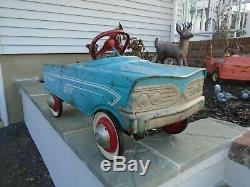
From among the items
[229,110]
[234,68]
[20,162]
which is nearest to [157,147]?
[229,110]

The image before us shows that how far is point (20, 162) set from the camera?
2.99 m

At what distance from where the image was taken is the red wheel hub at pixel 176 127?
1925mm

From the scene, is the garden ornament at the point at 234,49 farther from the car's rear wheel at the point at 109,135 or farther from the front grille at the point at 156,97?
the car's rear wheel at the point at 109,135

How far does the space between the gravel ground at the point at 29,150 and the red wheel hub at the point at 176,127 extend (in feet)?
1.00

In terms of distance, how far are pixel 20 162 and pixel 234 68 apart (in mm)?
3990

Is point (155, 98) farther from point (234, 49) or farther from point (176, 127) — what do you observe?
point (234, 49)

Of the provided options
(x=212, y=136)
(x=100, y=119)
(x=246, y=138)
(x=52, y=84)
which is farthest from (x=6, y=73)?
(x=246, y=138)

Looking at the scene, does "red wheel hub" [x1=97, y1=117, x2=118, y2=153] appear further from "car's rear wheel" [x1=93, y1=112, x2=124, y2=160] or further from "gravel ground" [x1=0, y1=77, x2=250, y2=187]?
"gravel ground" [x1=0, y1=77, x2=250, y2=187]

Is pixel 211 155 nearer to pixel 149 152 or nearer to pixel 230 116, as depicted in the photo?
pixel 149 152

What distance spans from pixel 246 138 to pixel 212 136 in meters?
0.29

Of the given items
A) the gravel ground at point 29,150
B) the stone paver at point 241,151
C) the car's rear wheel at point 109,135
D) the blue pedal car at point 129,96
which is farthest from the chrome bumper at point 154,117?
the gravel ground at point 29,150

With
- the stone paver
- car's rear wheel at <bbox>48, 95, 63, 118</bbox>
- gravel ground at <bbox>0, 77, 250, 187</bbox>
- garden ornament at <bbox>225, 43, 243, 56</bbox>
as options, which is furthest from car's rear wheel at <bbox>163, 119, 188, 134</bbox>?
garden ornament at <bbox>225, 43, 243, 56</bbox>

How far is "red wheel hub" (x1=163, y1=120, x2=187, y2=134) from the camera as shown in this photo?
192 centimetres

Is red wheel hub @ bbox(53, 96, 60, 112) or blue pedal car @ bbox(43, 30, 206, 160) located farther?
red wheel hub @ bbox(53, 96, 60, 112)
